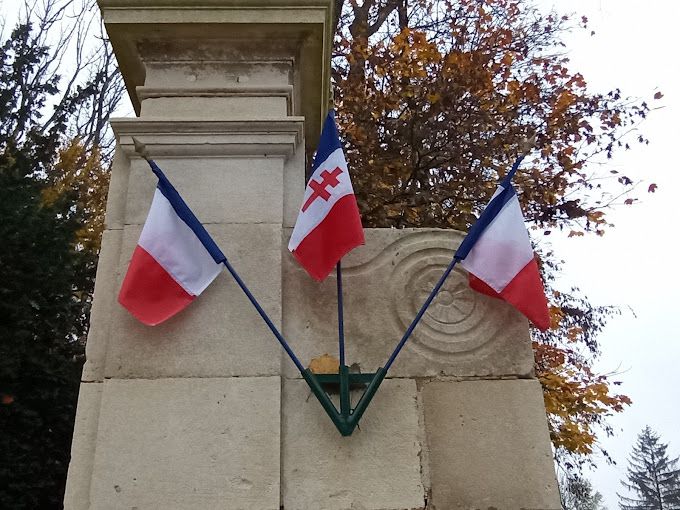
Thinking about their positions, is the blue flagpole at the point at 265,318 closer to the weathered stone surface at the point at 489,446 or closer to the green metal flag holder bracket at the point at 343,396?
the green metal flag holder bracket at the point at 343,396

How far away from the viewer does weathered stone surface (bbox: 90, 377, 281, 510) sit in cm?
269

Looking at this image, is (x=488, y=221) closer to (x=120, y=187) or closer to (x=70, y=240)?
(x=120, y=187)

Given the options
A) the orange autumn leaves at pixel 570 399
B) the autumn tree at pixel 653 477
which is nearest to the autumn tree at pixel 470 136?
the orange autumn leaves at pixel 570 399

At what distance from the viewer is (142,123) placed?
3410mm

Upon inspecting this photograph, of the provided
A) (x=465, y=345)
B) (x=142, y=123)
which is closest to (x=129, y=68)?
(x=142, y=123)

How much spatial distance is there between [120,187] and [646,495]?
163ft

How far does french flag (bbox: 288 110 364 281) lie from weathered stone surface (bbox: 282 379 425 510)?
24.0 inches

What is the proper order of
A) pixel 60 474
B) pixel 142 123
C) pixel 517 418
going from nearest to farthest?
pixel 517 418
pixel 142 123
pixel 60 474

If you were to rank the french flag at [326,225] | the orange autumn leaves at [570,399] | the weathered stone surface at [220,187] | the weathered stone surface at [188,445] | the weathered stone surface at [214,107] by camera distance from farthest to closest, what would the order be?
the orange autumn leaves at [570,399] < the weathered stone surface at [214,107] < the weathered stone surface at [220,187] < the french flag at [326,225] < the weathered stone surface at [188,445]

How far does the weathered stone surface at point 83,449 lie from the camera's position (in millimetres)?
2754

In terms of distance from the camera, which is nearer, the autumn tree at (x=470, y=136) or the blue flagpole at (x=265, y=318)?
the blue flagpole at (x=265, y=318)

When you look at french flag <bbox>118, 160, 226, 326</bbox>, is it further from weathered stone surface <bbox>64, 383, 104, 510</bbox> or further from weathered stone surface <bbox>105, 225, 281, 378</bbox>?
weathered stone surface <bbox>64, 383, 104, 510</bbox>

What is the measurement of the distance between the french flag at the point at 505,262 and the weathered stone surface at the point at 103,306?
5.60 feet

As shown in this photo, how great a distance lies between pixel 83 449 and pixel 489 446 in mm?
1841
